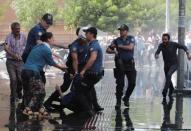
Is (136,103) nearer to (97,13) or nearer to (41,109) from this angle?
(41,109)

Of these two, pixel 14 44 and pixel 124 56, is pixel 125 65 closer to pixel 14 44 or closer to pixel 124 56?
pixel 124 56

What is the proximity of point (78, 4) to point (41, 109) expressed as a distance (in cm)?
3664

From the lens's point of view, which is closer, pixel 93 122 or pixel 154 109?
pixel 93 122

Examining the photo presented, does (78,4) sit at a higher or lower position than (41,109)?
→ higher

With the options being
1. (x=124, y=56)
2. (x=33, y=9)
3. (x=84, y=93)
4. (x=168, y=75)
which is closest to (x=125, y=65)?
(x=124, y=56)

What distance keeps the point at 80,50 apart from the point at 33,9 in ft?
127

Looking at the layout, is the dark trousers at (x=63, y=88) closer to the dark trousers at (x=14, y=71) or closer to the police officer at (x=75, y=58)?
the police officer at (x=75, y=58)

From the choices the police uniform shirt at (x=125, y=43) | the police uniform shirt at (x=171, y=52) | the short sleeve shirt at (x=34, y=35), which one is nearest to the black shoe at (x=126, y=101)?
the police uniform shirt at (x=125, y=43)

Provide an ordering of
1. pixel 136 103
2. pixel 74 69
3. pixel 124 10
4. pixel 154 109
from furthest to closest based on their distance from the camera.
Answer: pixel 124 10, pixel 136 103, pixel 154 109, pixel 74 69

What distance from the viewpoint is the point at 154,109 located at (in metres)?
11.4

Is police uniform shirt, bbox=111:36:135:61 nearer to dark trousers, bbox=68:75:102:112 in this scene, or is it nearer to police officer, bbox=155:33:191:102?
police officer, bbox=155:33:191:102

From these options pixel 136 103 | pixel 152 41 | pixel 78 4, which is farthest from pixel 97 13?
pixel 136 103

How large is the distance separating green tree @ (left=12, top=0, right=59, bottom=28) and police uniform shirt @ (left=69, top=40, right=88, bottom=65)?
3766cm

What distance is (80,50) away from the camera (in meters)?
10.5
